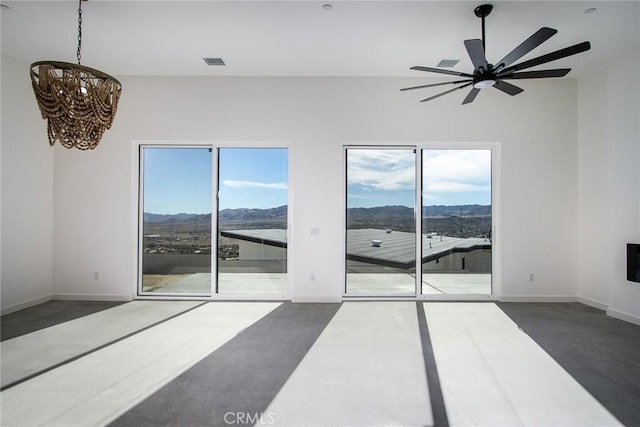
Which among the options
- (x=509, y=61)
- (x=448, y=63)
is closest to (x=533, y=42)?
(x=509, y=61)

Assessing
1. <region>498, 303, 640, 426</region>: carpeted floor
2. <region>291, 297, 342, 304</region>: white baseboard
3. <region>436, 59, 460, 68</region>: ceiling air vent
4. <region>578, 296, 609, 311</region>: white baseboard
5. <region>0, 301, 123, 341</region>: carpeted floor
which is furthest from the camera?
<region>291, 297, 342, 304</region>: white baseboard

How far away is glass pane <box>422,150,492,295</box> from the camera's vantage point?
17.0 ft

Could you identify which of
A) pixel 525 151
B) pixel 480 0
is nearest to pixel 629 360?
pixel 525 151

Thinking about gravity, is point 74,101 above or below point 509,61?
below

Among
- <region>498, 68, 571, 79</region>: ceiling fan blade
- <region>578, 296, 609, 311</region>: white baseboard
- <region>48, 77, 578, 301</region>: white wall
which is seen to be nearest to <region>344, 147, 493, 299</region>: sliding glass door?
<region>48, 77, 578, 301</region>: white wall

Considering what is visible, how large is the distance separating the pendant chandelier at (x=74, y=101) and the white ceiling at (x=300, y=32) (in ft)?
3.31

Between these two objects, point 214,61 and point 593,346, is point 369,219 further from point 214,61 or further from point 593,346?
point 214,61

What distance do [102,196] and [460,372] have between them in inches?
202

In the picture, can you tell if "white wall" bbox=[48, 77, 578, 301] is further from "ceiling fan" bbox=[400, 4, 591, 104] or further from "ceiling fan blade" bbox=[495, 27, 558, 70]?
"ceiling fan blade" bbox=[495, 27, 558, 70]

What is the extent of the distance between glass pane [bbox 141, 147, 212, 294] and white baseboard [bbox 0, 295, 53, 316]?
1272mm

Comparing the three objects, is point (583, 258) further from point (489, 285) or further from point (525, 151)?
point (525, 151)

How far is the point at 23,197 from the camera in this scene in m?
4.57

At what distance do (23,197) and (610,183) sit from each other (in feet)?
25.4

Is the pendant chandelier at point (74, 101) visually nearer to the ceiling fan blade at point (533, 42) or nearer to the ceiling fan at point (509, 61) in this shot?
the ceiling fan at point (509, 61)
